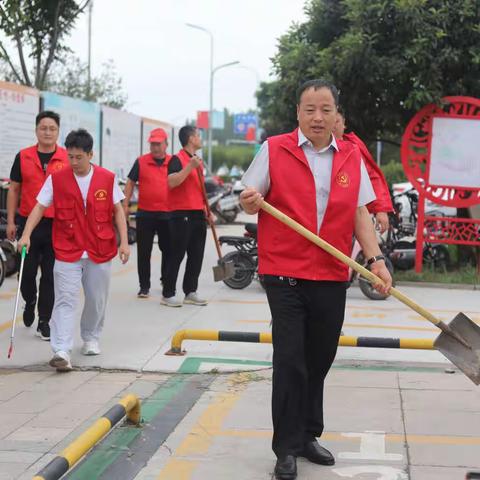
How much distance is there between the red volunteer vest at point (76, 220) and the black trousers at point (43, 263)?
0.84 metres

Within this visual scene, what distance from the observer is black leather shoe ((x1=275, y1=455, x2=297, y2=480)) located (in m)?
4.27

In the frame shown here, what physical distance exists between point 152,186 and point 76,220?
3.55 meters

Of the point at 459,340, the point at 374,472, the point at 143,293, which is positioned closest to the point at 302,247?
the point at 459,340

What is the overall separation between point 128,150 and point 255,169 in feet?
55.9

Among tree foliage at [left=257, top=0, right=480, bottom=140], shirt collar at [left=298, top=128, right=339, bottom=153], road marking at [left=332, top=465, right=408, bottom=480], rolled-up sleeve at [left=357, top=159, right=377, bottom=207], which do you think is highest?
tree foliage at [left=257, top=0, right=480, bottom=140]

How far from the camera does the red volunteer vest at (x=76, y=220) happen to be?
6664 millimetres

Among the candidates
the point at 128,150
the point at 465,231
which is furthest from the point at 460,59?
the point at 128,150

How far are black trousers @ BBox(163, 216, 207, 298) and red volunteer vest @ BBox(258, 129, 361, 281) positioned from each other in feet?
16.7

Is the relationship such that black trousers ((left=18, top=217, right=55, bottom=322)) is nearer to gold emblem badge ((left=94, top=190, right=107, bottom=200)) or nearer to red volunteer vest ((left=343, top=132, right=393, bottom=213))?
gold emblem badge ((left=94, top=190, right=107, bottom=200))

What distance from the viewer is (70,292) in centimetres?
661

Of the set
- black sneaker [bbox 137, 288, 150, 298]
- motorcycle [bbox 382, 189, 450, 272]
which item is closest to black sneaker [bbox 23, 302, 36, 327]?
black sneaker [bbox 137, 288, 150, 298]

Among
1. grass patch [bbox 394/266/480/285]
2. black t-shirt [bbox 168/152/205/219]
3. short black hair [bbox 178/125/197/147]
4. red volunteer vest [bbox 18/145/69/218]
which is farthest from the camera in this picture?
grass patch [bbox 394/266/480/285]

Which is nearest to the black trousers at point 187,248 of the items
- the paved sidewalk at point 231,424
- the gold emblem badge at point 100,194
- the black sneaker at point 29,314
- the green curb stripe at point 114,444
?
the black sneaker at point 29,314

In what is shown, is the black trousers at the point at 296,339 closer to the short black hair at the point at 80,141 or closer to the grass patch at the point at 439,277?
the short black hair at the point at 80,141
